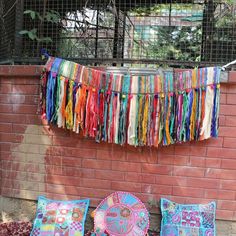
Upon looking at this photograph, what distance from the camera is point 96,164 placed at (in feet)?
12.9

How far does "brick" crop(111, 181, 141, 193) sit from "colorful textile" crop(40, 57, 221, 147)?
1.49ft

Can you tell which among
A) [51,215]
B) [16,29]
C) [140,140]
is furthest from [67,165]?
[16,29]

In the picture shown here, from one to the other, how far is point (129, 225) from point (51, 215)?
81cm

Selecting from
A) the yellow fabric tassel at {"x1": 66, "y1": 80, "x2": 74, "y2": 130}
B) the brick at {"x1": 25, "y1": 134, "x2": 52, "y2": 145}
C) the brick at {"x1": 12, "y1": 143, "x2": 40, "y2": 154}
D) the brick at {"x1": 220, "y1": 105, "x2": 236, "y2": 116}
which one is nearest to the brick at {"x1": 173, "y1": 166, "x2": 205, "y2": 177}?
the brick at {"x1": 220, "y1": 105, "x2": 236, "y2": 116}

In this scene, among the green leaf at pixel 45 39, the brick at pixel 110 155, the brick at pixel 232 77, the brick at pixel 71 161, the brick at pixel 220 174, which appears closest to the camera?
the brick at pixel 232 77

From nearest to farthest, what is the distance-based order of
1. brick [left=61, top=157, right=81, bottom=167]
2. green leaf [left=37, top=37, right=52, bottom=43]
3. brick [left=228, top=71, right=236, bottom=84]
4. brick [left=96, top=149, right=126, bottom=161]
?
1. brick [left=228, top=71, right=236, bottom=84]
2. brick [left=96, top=149, right=126, bottom=161]
3. brick [left=61, top=157, right=81, bottom=167]
4. green leaf [left=37, top=37, right=52, bottom=43]

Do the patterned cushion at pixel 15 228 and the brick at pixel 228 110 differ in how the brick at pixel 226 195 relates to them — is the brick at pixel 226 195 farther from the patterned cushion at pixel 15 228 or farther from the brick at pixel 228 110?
the patterned cushion at pixel 15 228

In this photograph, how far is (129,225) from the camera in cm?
374

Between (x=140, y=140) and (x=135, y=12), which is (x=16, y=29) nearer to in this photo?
(x=135, y=12)

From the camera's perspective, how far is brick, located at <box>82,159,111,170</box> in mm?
3914

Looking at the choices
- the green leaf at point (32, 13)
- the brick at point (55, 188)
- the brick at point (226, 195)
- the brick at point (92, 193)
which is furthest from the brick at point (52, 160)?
the brick at point (226, 195)

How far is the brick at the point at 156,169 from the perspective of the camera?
3.79m

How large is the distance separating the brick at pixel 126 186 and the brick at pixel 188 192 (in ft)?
1.23

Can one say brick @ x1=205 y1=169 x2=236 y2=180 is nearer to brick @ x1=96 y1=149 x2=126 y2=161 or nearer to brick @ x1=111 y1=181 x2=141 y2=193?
brick @ x1=111 y1=181 x2=141 y2=193
